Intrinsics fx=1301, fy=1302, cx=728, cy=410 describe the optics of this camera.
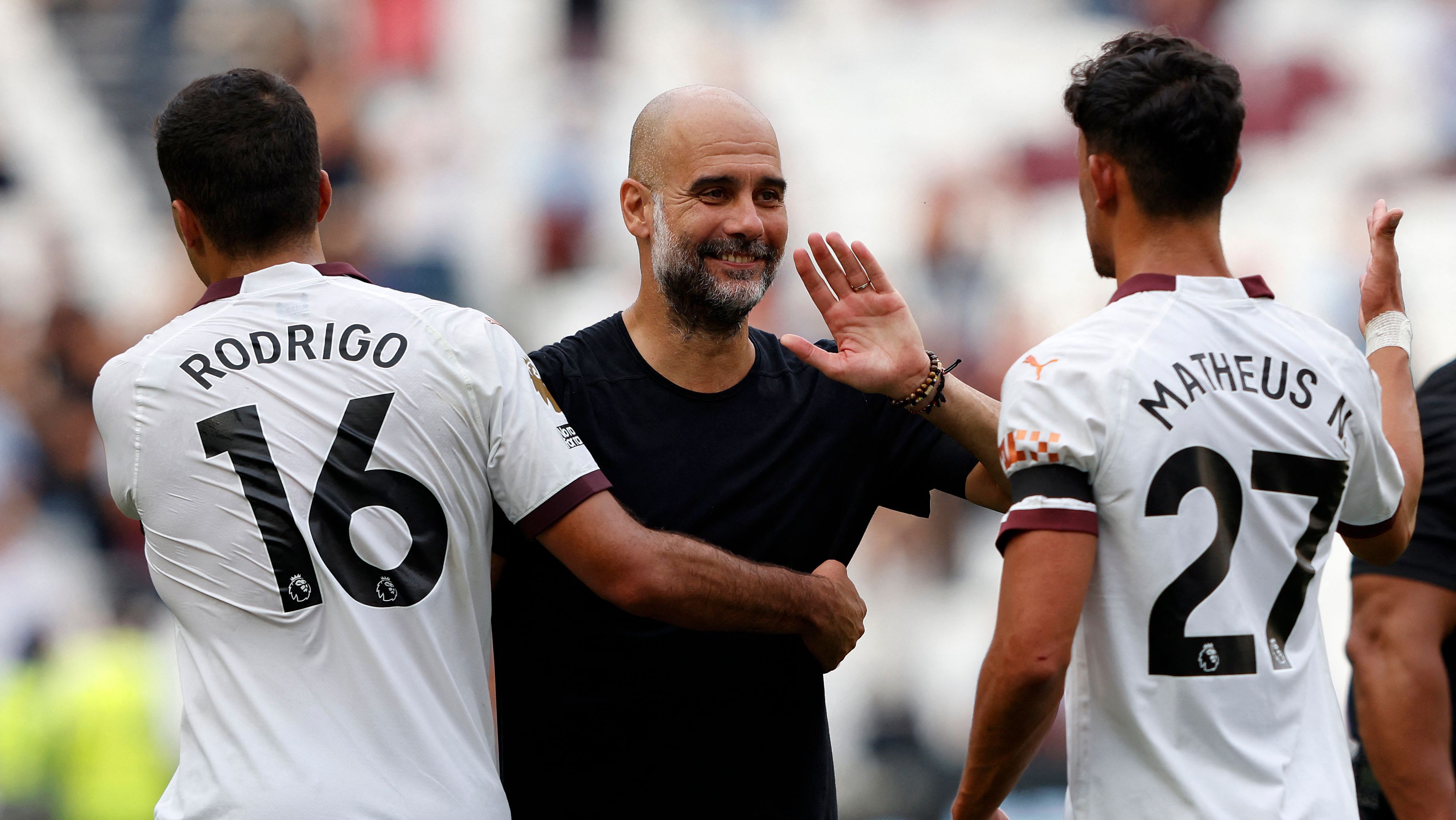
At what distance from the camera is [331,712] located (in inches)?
89.4

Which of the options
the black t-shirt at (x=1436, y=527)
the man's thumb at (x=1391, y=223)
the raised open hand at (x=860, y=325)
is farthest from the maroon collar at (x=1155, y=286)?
the black t-shirt at (x=1436, y=527)

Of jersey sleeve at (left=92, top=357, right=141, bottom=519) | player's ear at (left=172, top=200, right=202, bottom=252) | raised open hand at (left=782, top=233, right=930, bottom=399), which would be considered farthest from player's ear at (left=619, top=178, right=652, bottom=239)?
jersey sleeve at (left=92, top=357, right=141, bottom=519)

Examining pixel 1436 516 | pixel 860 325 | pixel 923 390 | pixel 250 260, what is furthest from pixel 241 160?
pixel 1436 516

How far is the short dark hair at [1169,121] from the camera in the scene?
231 centimetres

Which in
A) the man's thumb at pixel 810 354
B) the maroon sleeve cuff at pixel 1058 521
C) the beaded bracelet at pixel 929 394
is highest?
the man's thumb at pixel 810 354

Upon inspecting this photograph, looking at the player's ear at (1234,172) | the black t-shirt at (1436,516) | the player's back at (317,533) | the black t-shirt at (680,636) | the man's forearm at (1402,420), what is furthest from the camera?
the black t-shirt at (1436,516)

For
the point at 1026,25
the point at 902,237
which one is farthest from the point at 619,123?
the point at 1026,25

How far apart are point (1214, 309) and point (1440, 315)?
18.9ft

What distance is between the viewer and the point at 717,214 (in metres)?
3.00

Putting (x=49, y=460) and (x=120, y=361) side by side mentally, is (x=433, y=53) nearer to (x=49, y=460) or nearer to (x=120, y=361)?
(x=49, y=460)

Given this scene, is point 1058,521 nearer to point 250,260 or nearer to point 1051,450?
point 1051,450

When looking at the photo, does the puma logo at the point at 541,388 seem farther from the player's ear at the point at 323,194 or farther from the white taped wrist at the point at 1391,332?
the white taped wrist at the point at 1391,332

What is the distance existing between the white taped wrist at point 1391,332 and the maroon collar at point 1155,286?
0.40 metres

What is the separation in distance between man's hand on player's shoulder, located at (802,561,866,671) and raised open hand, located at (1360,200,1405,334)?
3.93 feet
